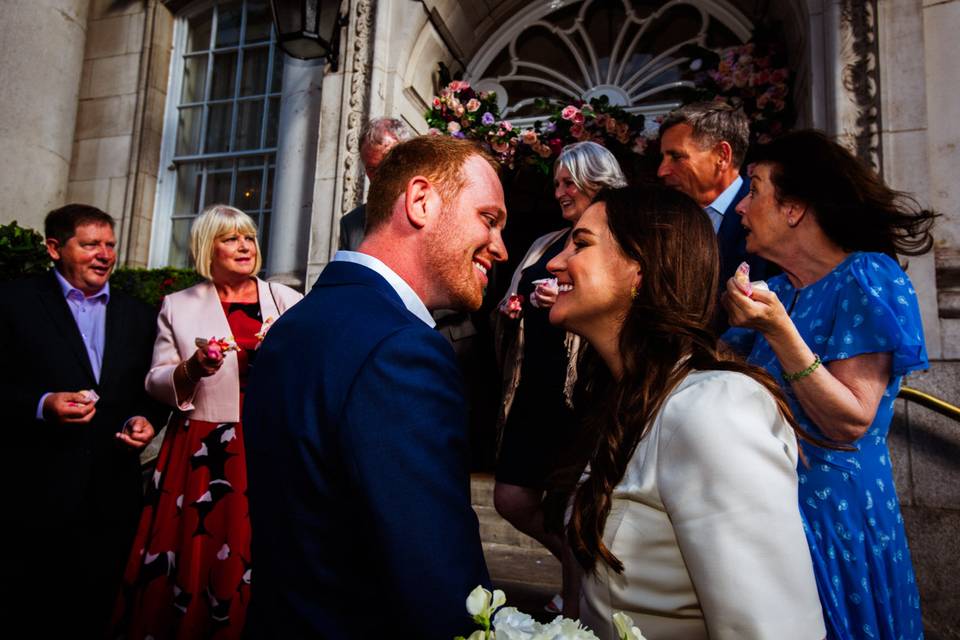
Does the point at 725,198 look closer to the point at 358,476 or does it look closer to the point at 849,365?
the point at 849,365

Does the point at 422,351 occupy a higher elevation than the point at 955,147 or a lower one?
lower

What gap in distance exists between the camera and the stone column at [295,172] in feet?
20.4

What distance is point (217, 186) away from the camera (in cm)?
830

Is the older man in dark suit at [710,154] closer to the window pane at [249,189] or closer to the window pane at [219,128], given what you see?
the window pane at [249,189]

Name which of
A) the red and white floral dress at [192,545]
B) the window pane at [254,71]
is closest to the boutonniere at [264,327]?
the red and white floral dress at [192,545]

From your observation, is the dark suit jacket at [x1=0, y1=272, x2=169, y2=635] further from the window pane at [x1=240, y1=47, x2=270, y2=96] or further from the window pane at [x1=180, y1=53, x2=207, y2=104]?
the window pane at [x1=180, y1=53, x2=207, y2=104]

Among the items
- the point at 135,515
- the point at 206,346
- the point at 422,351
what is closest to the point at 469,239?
the point at 422,351

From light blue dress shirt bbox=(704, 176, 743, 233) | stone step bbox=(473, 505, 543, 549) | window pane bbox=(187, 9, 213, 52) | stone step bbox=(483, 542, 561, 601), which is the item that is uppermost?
window pane bbox=(187, 9, 213, 52)

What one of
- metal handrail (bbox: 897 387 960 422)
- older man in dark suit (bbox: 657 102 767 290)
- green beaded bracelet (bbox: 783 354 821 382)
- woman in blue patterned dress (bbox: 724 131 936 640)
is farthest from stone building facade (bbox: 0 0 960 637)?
green beaded bracelet (bbox: 783 354 821 382)

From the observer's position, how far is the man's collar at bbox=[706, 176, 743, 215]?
316 cm

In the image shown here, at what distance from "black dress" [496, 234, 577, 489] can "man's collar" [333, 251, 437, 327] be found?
1549 millimetres

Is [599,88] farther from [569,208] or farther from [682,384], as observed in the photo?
[682,384]

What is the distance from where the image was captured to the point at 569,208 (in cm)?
352

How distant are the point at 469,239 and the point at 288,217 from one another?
16.1 ft
